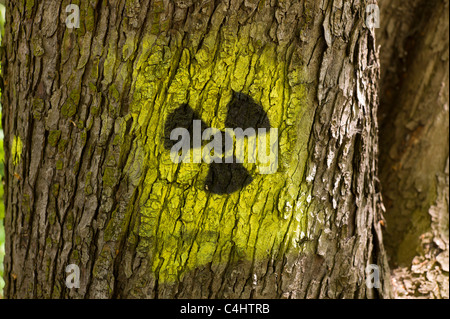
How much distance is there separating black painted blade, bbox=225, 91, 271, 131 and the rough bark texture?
1.25 meters

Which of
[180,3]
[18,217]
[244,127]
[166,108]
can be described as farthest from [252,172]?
[18,217]

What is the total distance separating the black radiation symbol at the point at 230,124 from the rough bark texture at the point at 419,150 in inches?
49.7

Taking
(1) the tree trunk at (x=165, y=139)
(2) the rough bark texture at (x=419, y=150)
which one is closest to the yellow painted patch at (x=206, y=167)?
(1) the tree trunk at (x=165, y=139)

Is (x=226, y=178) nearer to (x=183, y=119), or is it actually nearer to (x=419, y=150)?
(x=183, y=119)

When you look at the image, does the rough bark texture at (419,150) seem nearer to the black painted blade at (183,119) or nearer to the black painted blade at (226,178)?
the black painted blade at (226,178)

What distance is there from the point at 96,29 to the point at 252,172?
801 mm

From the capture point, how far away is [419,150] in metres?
2.48

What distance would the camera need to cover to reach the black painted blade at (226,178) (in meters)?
1.62

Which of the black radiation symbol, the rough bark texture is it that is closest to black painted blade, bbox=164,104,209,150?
the black radiation symbol

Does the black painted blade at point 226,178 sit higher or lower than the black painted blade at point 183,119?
lower

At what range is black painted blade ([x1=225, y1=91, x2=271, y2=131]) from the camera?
1582 mm

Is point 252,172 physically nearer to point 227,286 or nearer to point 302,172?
point 302,172

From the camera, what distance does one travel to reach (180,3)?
59.9 inches

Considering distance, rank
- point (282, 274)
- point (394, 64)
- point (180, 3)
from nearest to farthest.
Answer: point (180, 3), point (282, 274), point (394, 64)
